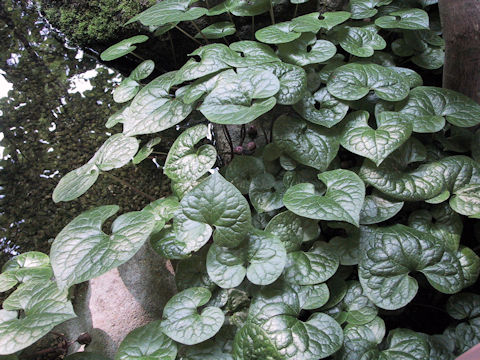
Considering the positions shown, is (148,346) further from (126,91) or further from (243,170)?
(126,91)

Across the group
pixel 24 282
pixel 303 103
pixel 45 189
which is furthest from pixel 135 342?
pixel 303 103

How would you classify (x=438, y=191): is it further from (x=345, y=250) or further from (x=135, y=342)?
(x=135, y=342)

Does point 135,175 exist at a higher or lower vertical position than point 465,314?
higher

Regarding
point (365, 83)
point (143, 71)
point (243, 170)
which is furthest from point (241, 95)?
point (143, 71)

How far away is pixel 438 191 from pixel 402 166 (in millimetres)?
150

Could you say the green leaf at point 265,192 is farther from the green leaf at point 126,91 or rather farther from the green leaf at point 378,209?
the green leaf at point 126,91

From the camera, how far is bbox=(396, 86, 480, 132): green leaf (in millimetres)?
1413

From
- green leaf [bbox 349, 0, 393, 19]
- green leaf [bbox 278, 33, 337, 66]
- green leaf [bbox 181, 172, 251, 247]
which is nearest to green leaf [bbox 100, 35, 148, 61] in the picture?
green leaf [bbox 278, 33, 337, 66]

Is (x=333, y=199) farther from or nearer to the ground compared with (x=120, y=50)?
nearer to the ground

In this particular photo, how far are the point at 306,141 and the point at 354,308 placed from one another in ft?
2.08

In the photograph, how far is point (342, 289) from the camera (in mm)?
1318

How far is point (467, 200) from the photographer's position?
134 cm

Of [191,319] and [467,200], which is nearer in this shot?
[191,319]

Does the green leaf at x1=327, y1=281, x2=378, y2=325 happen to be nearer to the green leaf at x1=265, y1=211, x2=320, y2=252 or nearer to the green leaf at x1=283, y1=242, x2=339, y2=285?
the green leaf at x1=283, y1=242, x2=339, y2=285
